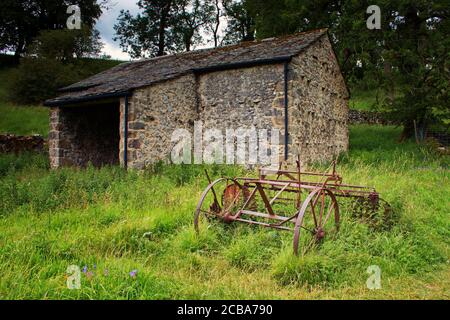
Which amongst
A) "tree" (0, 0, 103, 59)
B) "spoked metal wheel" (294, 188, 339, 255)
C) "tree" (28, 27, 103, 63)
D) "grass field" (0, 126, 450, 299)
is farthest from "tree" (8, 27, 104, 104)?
"spoked metal wheel" (294, 188, 339, 255)

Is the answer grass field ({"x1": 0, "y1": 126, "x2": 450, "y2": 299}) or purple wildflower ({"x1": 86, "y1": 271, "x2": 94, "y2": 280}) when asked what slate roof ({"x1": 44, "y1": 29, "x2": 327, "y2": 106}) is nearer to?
grass field ({"x1": 0, "y1": 126, "x2": 450, "y2": 299})

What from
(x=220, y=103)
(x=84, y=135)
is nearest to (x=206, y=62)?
(x=220, y=103)

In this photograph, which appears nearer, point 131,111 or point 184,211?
point 184,211

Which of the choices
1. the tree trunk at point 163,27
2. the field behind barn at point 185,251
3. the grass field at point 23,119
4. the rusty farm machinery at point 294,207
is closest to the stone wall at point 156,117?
the field behind barn at point 185,251

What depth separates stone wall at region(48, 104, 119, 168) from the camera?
14.1 meters

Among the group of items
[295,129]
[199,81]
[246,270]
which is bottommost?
[246,270]

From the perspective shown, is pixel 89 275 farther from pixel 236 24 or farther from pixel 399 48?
pixel 236 24

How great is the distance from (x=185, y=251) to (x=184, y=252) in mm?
48

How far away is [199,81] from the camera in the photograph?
13562mm

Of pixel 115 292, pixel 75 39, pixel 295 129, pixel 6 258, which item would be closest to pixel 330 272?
pixel 115 292

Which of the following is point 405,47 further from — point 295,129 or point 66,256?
point 66,256

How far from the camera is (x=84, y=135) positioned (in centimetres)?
1501

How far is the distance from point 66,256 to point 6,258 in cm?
68

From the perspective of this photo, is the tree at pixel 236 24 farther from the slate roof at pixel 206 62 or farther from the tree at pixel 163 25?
the slate roof at pixel 206 62
